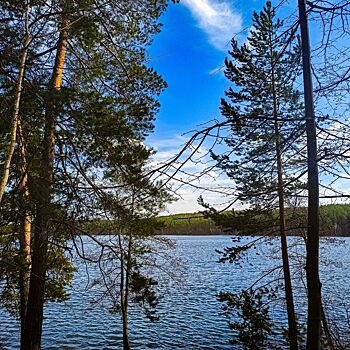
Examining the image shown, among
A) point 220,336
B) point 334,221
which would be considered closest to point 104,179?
point 334,221

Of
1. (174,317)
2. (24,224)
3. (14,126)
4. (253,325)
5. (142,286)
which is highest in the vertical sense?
(14,126)

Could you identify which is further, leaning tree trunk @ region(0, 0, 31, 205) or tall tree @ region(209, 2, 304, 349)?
leaning tree trunk @ region(0, 0, 31, 205)

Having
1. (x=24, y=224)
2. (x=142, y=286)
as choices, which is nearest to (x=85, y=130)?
(x=24, y=224)

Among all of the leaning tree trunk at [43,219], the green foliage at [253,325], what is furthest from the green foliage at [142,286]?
the leaning tree trunk at [43,219]

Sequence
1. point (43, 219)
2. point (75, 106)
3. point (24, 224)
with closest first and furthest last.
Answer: point (43, 219) < point (75, 106) < point (24, 224)

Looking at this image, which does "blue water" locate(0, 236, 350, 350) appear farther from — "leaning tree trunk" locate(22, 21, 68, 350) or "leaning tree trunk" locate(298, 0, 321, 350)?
"leaning tree trunk" locate(298, 0, 321, 350)

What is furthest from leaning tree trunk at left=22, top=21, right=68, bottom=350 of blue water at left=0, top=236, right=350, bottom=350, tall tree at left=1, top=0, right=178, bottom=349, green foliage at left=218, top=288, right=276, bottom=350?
green foliage at left=218, top=288, right=276, bottom=350

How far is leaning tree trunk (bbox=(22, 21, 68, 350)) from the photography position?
4988 millimetres

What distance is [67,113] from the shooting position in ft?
16.4

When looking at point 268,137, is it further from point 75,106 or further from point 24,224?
point 24,224

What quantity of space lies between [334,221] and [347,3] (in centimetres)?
796

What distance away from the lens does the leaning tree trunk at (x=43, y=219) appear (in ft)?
16.4

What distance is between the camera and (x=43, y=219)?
516cm

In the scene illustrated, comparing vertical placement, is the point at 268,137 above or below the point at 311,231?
above
